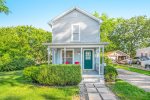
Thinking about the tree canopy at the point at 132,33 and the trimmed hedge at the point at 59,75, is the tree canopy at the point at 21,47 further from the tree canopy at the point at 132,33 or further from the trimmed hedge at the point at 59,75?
the tree canopy at the point at 132,33

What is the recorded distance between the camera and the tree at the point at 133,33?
59.5m

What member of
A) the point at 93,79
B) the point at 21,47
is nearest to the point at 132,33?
the point at 21,47

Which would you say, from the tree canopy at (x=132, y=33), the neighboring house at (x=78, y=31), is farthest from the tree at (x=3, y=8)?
the tree canopy at (x=132, y=33)

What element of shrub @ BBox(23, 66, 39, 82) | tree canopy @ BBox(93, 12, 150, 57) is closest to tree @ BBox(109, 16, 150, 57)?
tree canopy @ BBox(93, 12, 150, 57)

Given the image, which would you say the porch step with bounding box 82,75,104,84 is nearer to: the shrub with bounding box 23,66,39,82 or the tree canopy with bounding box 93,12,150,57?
the shrub with bounding box 23,66,39,82

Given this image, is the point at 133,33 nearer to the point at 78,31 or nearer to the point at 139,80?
the point at 78,31

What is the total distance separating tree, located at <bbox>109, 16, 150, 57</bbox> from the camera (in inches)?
2342

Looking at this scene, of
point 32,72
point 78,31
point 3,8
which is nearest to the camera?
point 3,8

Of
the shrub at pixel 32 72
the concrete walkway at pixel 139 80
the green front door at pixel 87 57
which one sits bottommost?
the concrete walkway at pixel 139 80

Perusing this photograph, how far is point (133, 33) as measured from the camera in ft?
198

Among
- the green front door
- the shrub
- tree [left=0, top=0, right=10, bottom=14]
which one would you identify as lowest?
the shrub

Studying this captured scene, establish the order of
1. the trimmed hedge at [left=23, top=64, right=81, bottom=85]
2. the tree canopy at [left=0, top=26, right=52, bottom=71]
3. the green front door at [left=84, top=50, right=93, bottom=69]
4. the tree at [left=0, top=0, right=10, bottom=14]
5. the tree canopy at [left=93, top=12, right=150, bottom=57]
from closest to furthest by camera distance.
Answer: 1. the tree at [left=0, top=0, right=10, bottom=14]
2. the trimmed hedge at [left=23, top=64, right=81, bottom=85]
3. the green front door at [left=84, top=50, right=93, bottom=69]
4. the tree canopy at [left=0, top=26, right=52, bottom=71]
5. the tree canopy at [left=93, top=12, right=150, bottom=57]

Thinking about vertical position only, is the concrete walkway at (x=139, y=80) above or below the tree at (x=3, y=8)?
below

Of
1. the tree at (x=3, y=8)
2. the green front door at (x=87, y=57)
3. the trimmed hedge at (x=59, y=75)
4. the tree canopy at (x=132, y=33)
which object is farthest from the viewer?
the tree canopy at (x=132, y=33)
